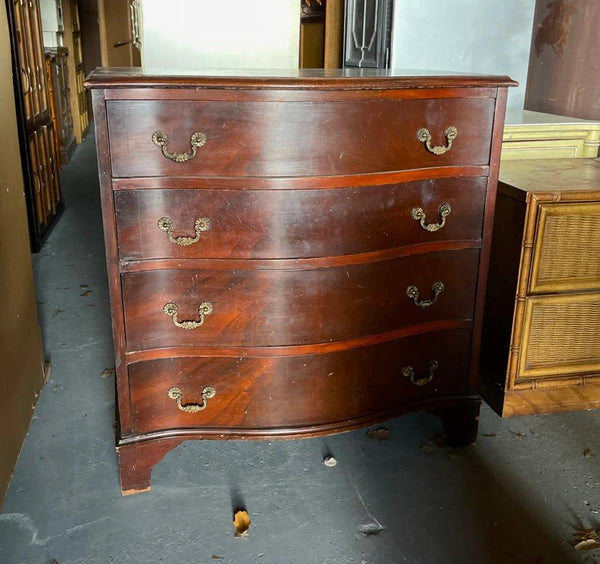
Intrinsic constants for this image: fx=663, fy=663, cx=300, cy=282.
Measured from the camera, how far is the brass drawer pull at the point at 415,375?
7.05ft

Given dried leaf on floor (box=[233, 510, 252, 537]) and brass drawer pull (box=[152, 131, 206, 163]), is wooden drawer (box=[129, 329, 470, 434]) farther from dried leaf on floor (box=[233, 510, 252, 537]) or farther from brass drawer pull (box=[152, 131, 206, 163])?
brass drawer pull (box=[152, 131, 206, 163])

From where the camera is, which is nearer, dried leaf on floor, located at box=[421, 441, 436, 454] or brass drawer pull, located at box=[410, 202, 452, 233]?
brass drawer pull, located at box=[410, 202, 452, 233]

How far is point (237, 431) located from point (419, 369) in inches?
24.7

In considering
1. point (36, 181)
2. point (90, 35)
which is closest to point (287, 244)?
point (36, 181)

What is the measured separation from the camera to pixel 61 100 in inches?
280

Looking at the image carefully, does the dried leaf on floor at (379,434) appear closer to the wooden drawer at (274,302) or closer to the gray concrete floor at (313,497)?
the gray concrete floor at (313,497)

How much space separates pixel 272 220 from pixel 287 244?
83mm

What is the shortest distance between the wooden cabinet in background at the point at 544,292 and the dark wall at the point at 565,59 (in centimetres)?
59

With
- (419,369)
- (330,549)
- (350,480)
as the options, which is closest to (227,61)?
(419,369)

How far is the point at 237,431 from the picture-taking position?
2.04 meters

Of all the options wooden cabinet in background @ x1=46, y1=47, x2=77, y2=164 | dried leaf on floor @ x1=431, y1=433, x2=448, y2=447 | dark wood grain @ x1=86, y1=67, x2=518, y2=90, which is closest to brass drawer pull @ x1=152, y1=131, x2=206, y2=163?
dark wood grain @ x1=86, y1=67, x2=518, y2=90

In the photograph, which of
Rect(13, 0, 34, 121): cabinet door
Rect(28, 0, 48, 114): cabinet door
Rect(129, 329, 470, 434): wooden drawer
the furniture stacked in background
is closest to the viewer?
Rect(129, 329, 470, 434): wooden drawer

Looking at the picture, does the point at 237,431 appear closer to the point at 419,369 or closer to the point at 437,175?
the point at 419,369

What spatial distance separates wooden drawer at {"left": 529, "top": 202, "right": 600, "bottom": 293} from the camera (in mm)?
2262
